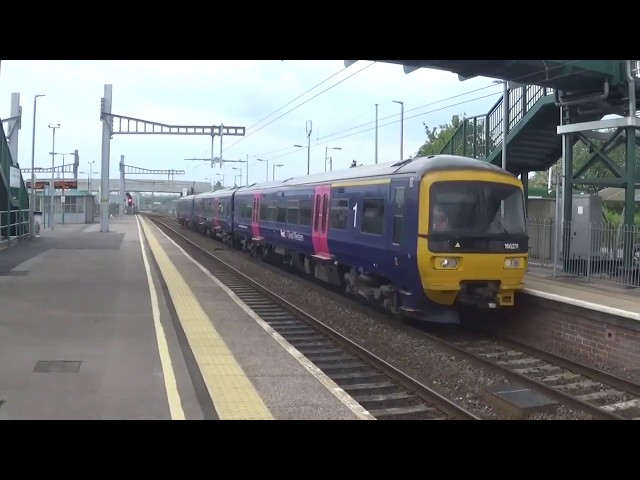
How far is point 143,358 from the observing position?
8336 millimetres

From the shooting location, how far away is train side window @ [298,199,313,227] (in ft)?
53.6

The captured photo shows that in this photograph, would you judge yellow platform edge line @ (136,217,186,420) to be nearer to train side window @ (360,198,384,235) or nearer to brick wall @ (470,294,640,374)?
train side window @ (360,198,384,235)

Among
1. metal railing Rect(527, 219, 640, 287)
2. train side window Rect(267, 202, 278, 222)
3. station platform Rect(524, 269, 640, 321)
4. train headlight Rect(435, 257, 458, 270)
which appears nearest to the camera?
station platform Rect(524, 269, 640, 321)

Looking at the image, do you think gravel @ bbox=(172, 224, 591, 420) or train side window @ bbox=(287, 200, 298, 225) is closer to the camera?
gravel @ bbox=(172, 224, 591, 420)

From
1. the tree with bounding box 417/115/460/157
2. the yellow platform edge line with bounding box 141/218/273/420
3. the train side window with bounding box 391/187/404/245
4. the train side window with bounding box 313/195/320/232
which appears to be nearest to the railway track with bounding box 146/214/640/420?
the train side window with bounding box 391/187/404/245

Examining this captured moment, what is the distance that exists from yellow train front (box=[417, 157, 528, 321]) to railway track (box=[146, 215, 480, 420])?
A: 1.84 metres

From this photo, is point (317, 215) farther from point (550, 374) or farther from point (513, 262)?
point (550, 374)
